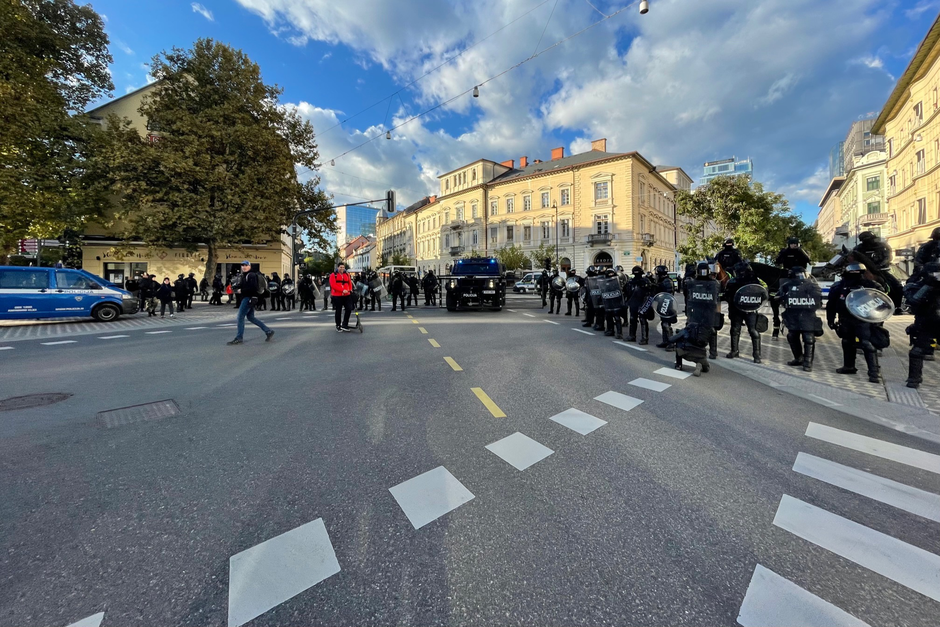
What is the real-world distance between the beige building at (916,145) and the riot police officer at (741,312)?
90.5ft

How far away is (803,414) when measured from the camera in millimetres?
4629

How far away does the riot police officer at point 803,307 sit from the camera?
654 centimetres

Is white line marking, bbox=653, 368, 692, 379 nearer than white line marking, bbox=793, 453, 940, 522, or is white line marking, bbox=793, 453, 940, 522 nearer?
white line marking, bbox=793, 453, 940, 522

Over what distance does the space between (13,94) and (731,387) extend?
83.4 ft

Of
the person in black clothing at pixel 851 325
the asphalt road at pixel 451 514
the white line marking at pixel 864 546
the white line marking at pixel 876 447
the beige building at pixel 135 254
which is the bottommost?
the white line marking at pixel 876 447

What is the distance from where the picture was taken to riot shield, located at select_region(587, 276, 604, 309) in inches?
424

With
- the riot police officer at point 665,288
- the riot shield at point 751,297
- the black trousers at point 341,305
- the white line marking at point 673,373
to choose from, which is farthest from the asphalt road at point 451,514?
the black trousers at point 341,305

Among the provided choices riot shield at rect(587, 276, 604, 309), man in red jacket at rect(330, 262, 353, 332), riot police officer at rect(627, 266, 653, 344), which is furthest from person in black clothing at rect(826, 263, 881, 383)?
man in red jacket at rect(330, 262, 353, 332)

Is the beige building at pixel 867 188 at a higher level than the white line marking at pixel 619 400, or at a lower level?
higher

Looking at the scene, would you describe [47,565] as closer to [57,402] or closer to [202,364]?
[57,402]

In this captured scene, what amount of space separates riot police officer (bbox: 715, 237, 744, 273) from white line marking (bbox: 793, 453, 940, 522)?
611cm

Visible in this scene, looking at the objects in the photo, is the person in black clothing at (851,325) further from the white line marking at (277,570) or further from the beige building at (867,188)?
the beige building at (867,188)

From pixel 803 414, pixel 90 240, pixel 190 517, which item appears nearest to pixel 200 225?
pixel 90 240

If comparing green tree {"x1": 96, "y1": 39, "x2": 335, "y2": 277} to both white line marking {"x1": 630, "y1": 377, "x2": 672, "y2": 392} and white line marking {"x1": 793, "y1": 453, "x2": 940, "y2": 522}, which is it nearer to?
white line marking {"x1": 630, "y1": 377, "x2": 672, "y2": 392}
